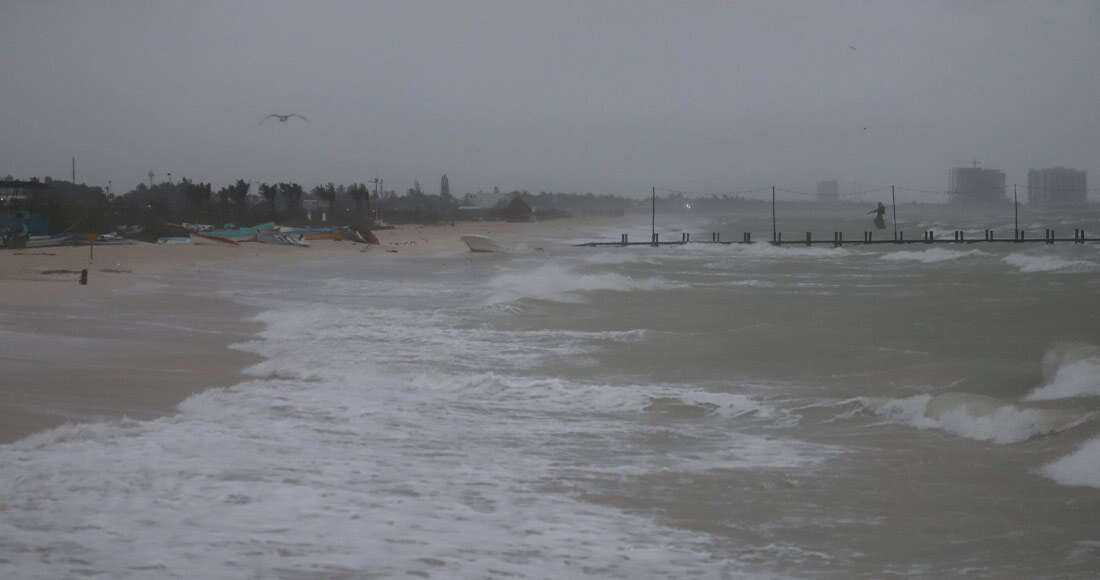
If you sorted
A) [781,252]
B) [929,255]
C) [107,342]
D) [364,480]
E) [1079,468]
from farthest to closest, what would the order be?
[781,252]
[929,255]
[107,342]
[1079,468]
[364,480]

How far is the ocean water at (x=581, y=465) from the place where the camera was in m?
4.76

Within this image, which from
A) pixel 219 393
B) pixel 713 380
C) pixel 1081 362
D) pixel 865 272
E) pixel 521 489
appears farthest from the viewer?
pixel 865 272

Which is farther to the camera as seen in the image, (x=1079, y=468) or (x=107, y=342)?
(x=107, y=342)

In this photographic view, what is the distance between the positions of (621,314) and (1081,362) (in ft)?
26.3

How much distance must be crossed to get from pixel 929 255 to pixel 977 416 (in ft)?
140

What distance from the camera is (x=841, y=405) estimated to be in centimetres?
908

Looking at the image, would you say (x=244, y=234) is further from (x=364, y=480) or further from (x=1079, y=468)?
(x=1079, y=468)

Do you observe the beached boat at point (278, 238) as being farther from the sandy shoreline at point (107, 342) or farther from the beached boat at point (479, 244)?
the sandy shoreline at point (107, 342)

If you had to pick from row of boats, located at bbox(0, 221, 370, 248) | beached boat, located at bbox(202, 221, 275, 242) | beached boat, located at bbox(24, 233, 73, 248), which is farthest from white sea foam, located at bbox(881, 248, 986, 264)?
beached boat, located at bbox(24, 233, 73, 248)

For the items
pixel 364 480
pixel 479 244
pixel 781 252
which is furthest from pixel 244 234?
pixel 364 480

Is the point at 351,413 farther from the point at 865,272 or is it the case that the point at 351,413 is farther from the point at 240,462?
the point at 865,272

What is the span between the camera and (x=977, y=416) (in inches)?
327

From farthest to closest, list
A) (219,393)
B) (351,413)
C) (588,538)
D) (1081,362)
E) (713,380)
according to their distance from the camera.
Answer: (1081,362) < (713,380) < (219,393) < (351,413) < (588,538)

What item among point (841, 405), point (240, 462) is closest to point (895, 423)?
point (841, 405)
